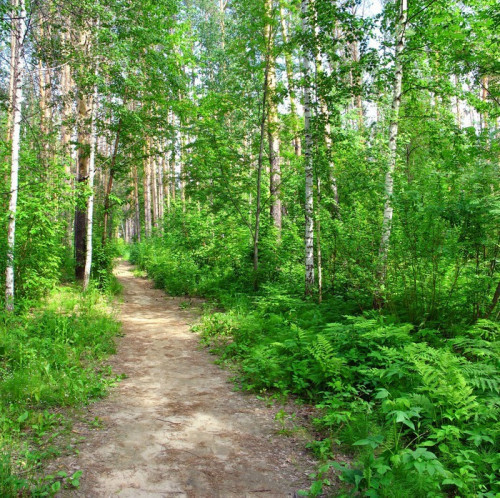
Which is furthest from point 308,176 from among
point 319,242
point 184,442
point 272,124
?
point 184,442

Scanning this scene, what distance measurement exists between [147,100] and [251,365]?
30.2 ft

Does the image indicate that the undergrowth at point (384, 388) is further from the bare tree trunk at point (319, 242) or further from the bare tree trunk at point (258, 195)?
the bare tree trunk at point (258, 195)

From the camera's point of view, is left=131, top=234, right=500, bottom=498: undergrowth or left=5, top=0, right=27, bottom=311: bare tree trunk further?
left=5, top=0, right=27, bottom=311: bare tree trunk

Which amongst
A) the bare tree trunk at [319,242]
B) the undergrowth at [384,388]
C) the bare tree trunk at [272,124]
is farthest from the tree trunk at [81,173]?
the bare tree trunk at [319,242]

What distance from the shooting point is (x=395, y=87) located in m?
7.46

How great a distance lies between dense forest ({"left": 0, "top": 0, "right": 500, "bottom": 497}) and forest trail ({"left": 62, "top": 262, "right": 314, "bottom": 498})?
12.4 inches

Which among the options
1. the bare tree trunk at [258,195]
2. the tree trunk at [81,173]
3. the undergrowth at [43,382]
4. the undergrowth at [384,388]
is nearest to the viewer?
the undergrowth at [384,388]

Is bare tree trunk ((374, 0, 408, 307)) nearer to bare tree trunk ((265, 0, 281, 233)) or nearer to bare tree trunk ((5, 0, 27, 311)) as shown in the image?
bare tree trunk ((265, 0, 281, 233))

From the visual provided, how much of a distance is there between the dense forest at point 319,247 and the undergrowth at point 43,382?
0.03 metres

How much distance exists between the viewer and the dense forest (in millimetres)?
3660

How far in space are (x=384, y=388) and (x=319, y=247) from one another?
459cm

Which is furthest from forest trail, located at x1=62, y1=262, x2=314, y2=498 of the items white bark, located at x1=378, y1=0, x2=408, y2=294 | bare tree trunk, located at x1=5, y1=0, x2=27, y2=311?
white bark, located at x1=378, y1=0, x2=408, y2=294

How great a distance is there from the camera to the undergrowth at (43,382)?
3088 millimetres

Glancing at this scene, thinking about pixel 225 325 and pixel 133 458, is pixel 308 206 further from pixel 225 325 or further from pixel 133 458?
pixel 133 458
